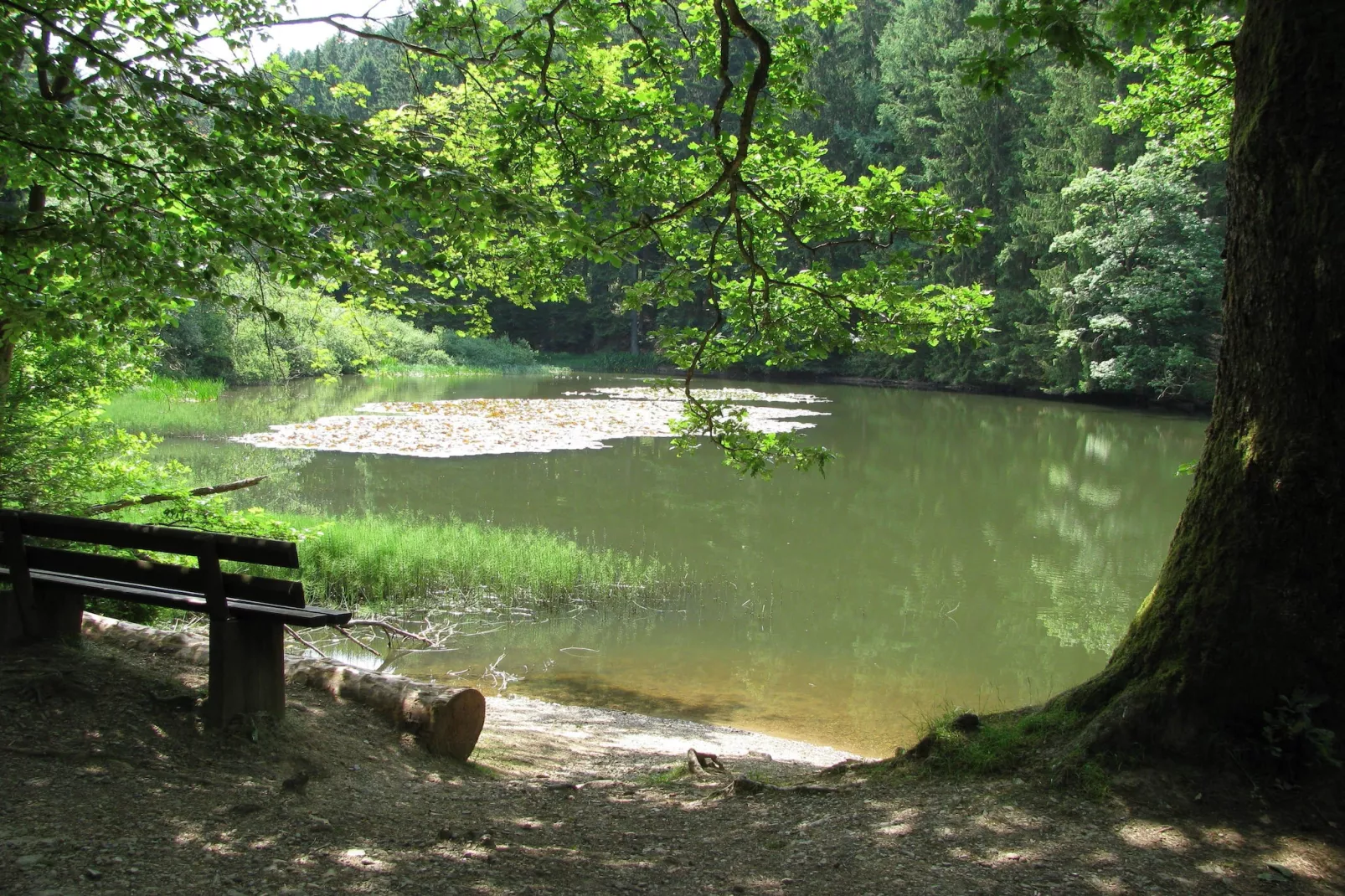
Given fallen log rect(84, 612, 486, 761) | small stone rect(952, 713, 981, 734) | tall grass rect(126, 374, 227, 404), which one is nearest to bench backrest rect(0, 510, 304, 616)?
fallen log rect(84, 612, 486, 761)

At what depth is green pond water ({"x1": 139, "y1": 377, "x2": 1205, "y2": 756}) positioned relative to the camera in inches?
324

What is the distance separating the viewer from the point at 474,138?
869 centimetres

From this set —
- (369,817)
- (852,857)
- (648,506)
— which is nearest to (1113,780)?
(852,857)

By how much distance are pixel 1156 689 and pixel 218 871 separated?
339 centimetres

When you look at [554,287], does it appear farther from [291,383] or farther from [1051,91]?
[1051,91]

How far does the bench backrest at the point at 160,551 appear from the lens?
13.6 feet

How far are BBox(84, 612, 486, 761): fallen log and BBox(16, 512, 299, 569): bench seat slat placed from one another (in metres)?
0.96

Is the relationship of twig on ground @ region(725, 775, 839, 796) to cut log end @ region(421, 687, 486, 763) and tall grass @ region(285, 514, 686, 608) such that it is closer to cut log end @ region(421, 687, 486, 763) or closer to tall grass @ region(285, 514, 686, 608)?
cut log end @ region(421, 687, 486, 763)

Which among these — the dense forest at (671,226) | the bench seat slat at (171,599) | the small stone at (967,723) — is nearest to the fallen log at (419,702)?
the bench seat slat at (171,599)

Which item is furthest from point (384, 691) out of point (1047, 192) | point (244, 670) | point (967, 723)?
point (1047, 192)

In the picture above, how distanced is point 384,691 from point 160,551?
1.59 meters

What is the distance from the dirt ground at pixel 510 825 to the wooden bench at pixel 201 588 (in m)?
0.21

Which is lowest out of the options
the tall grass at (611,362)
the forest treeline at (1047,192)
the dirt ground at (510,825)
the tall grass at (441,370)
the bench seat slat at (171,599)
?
the dirt ground at (510,825)

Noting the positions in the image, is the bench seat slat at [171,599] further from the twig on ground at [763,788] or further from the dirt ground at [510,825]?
the twig on ground at [763,788]
